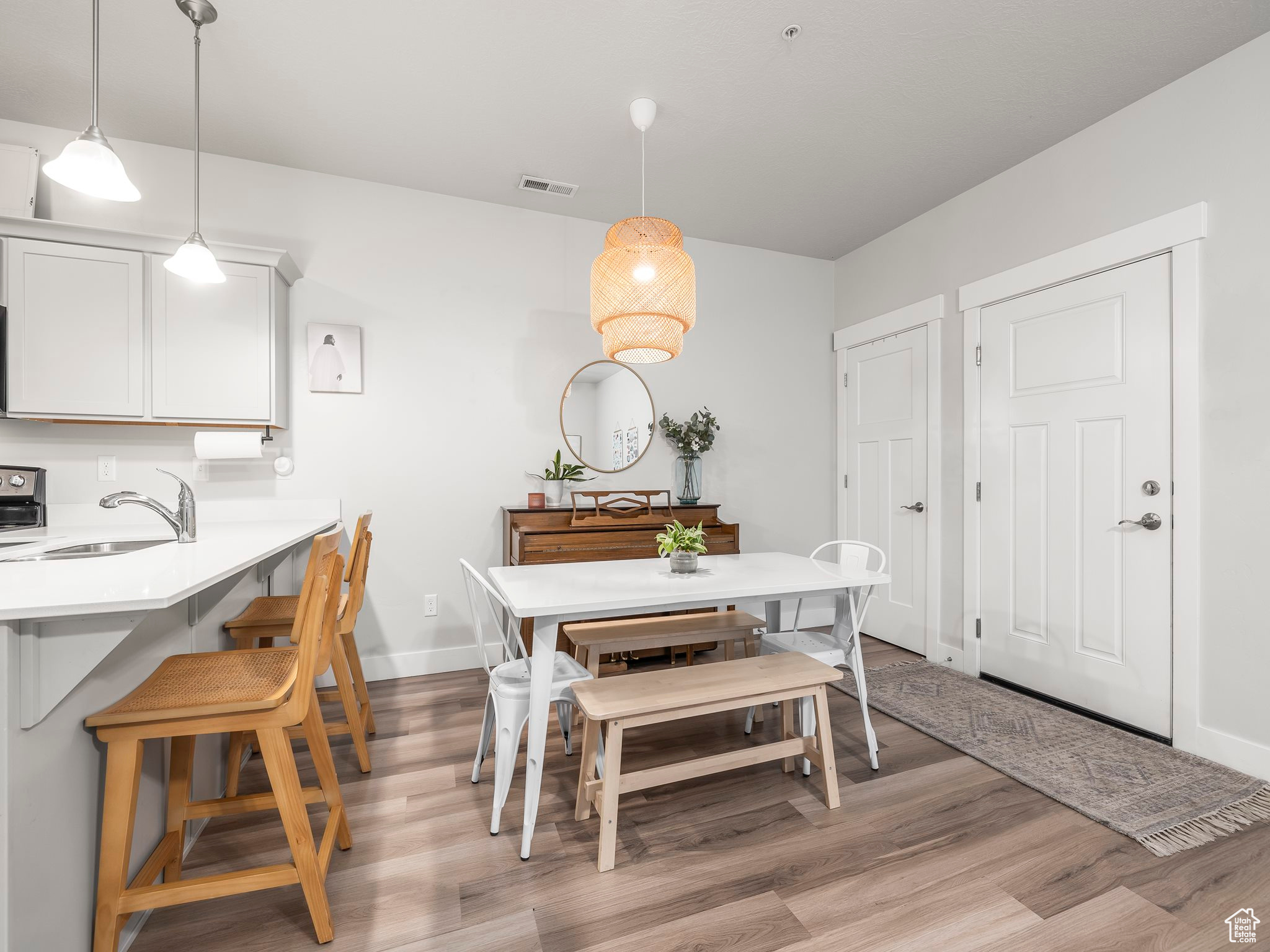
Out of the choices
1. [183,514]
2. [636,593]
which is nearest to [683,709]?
[636,593]

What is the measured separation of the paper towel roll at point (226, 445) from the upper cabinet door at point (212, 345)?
83mm

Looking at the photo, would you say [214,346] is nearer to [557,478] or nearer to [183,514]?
[183,514]

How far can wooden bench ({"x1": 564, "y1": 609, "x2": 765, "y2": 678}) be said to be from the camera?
2.20 meters

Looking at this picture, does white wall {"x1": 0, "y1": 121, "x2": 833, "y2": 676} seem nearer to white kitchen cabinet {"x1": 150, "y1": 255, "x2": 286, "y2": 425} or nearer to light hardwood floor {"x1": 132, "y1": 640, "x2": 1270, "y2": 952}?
white kitchen cabinet {"x1": 150, "y1": 255, "x2": 286, "y2": 425}

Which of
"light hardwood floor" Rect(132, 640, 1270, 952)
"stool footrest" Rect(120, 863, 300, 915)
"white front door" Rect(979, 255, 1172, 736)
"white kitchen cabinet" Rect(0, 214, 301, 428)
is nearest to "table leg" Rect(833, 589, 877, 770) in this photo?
"light hardwood floor" Rect(132, 640, 1270, 952)

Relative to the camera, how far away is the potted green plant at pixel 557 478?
3.43 meters

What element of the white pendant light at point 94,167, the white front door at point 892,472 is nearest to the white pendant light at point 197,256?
the white pendant light at point 94,167

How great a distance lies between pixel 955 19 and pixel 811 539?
10.0 feet

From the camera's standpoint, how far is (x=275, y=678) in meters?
1.38

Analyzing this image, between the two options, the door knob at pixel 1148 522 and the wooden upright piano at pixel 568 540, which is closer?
the door knob at pixel 1148 522

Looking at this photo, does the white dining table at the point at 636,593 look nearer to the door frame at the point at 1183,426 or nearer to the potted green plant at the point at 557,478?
the potted green plant at the point at 557,478

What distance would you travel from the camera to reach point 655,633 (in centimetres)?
229

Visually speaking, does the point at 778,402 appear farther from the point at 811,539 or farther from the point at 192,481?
the point at 192,481

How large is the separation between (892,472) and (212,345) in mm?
3846
